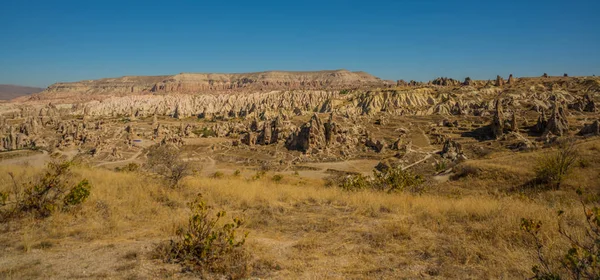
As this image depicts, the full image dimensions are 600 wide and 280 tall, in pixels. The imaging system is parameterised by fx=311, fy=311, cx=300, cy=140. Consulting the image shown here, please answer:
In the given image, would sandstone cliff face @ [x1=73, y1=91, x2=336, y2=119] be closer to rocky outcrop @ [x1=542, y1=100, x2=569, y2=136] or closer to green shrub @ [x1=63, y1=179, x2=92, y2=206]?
rocky outcrop @ [x1=542, y1=100, x2=569, y2=136]

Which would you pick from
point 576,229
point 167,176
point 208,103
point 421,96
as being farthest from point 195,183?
point 208,103

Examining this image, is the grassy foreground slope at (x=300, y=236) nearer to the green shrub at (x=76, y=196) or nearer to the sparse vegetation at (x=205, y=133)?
the green shrub at (x=76, y=196)

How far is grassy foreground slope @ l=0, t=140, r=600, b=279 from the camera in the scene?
421cm

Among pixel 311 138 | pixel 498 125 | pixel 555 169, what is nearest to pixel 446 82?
pixel 498 125

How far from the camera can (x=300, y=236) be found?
5844 millimetres

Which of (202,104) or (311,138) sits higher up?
(202,104)

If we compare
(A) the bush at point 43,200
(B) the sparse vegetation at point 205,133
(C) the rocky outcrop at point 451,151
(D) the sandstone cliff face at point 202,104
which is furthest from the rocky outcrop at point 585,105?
(A) the bush at point 43,200

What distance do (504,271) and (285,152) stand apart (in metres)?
41.3

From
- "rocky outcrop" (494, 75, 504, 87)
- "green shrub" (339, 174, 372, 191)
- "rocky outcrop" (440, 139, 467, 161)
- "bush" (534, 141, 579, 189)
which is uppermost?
"rocky outcrop" (494, 75, 504, 87)

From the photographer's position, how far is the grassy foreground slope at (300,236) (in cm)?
421

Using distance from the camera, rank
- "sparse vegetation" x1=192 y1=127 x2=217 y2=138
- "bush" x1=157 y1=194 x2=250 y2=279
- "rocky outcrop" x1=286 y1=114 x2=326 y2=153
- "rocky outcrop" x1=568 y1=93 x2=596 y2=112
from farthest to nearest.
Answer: "sparse vegetation" x1=192 y1=127 x2=217 y2=138 → "rocky outcrop" x1=568 y1=93 x2=596 y2=112 → "rocky outcrop" x1=286 y1=114 x2=326 y2=153 → "bush" x1=157 y1=194 x2=250 y2=279

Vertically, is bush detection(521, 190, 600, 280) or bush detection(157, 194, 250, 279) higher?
bush detection(521, 190, 600, 280)

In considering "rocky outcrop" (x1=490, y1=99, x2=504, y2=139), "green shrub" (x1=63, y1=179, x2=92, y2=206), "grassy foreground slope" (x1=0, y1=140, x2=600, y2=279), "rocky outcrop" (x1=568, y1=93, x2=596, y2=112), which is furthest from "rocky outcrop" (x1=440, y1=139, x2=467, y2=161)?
"rocky outcrop" (x1=568, y1=93, x2=596, y2=112)

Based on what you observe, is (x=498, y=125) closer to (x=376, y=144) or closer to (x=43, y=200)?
(x=376, y=144)
